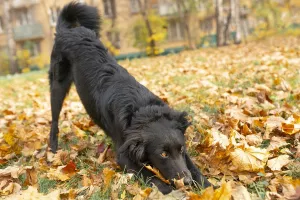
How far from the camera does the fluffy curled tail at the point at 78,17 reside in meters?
4.95

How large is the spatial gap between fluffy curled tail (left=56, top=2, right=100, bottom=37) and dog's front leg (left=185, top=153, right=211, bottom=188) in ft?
9.07

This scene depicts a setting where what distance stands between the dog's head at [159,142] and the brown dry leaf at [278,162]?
612 millimetres

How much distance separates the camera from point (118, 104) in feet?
10.7

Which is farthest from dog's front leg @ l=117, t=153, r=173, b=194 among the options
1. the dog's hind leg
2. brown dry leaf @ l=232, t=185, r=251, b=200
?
the dog's hind leg

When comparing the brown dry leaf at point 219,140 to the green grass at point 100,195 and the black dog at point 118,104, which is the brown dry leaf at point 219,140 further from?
the green grass at point 100,195

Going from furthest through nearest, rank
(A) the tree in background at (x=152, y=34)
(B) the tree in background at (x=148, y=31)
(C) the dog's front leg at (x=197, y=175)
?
(A) the tree in background at (x=152, y=34) < (B) the tree in background at (x=148, y=31) < (C) the dog's front leg at (x=197, y=175)

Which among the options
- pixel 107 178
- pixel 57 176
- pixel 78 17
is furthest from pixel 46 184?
pixel 78 17

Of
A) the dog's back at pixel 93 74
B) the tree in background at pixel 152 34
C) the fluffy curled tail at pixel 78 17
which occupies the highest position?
the fluffy curled tail at pixel 78 17

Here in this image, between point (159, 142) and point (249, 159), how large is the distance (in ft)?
2.23

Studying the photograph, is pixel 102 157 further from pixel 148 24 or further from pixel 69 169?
pixel 148 24

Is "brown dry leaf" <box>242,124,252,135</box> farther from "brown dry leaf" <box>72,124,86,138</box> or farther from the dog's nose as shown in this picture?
"brown dry leaf" <box>72,124,86,138</box>

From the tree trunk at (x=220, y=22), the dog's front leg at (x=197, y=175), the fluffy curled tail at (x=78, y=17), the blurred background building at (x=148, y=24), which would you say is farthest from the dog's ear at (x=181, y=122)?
the tree trunk at (x=220, y=22)

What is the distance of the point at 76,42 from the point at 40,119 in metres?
1.74

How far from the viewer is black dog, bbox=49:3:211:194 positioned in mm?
2748
